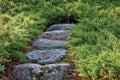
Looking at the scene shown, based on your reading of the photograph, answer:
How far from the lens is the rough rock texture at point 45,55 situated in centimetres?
541

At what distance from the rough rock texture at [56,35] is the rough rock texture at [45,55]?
971 mm

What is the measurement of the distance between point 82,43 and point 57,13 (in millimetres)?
2252

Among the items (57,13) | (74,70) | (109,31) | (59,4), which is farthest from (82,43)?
(59,4)

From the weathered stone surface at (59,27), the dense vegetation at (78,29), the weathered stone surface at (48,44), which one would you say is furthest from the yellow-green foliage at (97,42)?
the weathered stone surface at (59,27)

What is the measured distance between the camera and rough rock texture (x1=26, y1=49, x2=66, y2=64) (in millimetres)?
5410

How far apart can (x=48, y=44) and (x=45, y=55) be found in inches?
26.1

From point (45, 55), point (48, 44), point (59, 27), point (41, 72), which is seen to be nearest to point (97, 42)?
point (45, 55)

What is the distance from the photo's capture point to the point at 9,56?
217 inches

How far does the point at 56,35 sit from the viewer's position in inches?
269

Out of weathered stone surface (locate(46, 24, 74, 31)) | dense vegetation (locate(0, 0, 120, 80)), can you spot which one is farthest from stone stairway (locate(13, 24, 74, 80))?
weathered stone surface (locate(46, 24, 74, 31))

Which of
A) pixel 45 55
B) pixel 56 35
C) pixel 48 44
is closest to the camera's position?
pixel 45 55

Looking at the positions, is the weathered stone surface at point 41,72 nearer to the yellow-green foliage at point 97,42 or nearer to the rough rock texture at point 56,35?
the yellow-green foliage at point 97,42

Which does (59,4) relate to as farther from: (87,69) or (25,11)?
(87,69)

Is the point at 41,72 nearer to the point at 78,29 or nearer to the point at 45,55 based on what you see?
the point at 45,55
